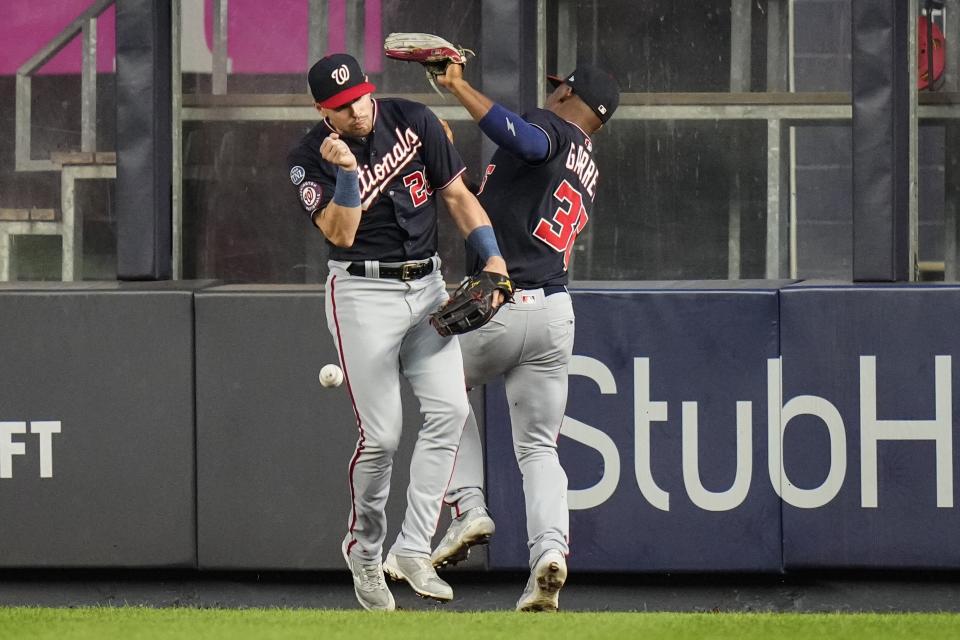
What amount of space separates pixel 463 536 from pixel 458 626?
104 centimetres

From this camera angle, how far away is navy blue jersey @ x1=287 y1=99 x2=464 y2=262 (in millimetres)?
4988

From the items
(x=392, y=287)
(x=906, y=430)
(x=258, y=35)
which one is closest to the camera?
(x=392, y=287)

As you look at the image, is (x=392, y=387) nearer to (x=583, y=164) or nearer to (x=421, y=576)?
(x=421, y=576)

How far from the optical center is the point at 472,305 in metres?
4.93

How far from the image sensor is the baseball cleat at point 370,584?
5.30m

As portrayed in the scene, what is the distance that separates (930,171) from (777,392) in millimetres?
1279

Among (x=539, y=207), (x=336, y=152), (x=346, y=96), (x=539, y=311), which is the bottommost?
(x=539, y=311)

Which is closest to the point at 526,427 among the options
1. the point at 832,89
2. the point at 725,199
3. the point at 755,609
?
the point at 755,609

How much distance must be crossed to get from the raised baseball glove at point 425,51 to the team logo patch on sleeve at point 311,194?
1.78ft

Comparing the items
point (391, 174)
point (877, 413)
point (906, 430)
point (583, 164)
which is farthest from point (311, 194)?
point (906, 430)

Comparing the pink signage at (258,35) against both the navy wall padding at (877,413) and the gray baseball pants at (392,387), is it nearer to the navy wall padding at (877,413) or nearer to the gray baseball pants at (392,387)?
the gray baseball pants at (392,387)

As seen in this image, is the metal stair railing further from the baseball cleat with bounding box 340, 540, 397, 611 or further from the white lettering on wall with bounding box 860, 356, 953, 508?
the white lettering on wall with bounding box 860, 356, 953, 508

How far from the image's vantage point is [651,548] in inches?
234

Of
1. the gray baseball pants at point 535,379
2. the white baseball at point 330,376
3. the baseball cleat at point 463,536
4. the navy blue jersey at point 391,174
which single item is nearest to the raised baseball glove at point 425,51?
the navy blue jersey at point 391,174
